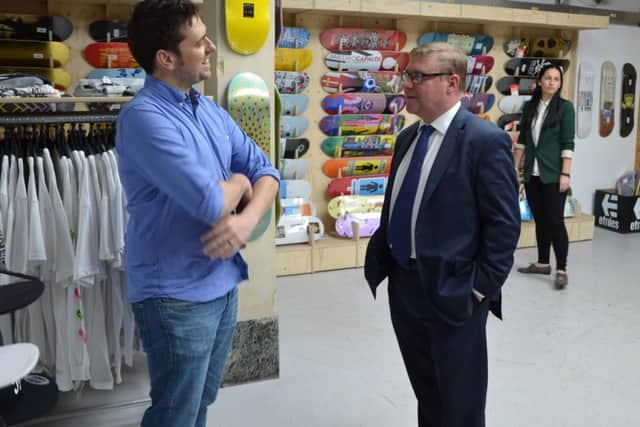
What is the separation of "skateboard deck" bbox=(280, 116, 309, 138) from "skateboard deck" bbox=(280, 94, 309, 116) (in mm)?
43

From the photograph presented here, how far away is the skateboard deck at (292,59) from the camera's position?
4.98m

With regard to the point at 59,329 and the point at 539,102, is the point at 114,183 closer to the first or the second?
the point at 59,329

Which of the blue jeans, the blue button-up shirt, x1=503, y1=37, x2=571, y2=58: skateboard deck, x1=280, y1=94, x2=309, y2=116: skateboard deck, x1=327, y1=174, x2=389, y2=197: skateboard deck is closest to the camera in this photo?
the blue button-up shirt

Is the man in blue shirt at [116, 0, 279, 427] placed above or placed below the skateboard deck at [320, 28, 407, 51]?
below

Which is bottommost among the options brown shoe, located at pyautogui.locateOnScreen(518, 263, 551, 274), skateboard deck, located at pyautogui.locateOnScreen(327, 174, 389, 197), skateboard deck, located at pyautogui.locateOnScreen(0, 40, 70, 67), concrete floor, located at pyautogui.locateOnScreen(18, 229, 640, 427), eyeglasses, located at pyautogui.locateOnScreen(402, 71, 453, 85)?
concrete floor, located at pyautogui.locateOnScreen(18, 229, 640, 427)

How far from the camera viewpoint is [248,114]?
291cm

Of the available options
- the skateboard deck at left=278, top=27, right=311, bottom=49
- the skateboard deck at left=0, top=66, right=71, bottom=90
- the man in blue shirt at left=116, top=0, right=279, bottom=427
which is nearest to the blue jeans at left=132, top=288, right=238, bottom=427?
the man in blue shirt at left=116, top=0, right=279, bottom=427

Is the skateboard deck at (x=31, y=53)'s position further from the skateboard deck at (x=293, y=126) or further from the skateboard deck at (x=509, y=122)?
the skateboard deck at (x=509, y=122)

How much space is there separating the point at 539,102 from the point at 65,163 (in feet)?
11.3

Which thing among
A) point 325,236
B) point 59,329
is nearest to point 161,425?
point 59,329

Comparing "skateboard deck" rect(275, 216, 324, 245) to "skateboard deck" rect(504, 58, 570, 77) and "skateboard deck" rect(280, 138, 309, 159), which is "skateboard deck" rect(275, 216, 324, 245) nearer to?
"skateboard deck" rect(280, 138, 309, 159)

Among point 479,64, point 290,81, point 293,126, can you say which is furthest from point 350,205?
point 479,64

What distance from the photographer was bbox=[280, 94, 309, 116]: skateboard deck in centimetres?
508

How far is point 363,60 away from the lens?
530 centimetres
